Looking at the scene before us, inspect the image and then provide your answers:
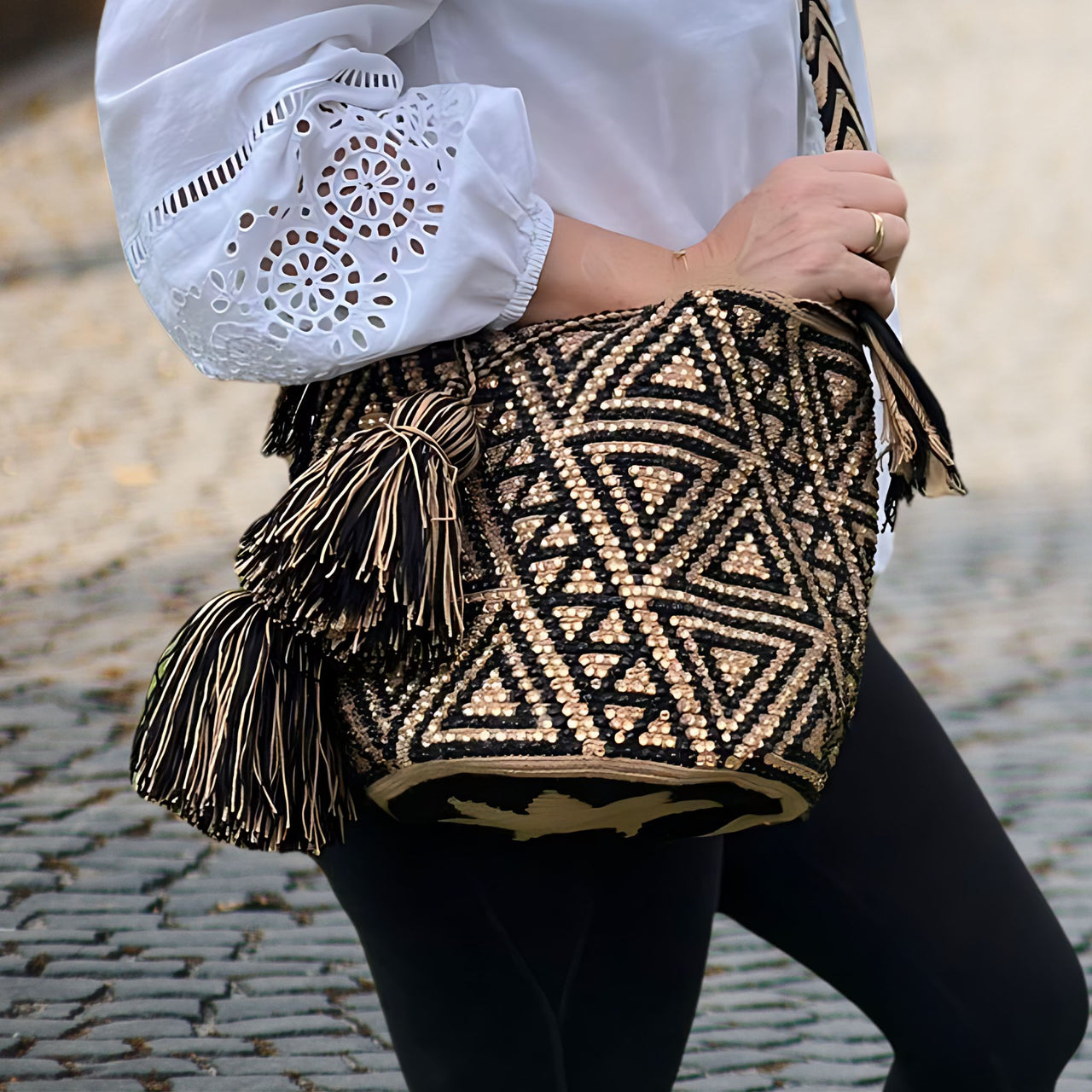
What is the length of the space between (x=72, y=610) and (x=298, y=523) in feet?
14.2

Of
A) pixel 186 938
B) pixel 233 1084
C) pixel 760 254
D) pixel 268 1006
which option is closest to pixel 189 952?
pixel 186 938

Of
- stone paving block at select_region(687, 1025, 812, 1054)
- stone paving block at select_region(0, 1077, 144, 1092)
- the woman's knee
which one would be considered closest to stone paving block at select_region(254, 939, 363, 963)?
stone paving block at select_region(0, 1077, 144, 1092)

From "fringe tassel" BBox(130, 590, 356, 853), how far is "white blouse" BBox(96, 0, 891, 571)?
23 centimetres

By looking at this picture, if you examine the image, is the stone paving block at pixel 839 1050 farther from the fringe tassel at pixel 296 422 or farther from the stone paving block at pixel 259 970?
the fringe tassel at pixel 296 422

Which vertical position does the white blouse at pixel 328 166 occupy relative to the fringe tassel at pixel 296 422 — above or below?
above

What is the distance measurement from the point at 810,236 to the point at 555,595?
0.37 m

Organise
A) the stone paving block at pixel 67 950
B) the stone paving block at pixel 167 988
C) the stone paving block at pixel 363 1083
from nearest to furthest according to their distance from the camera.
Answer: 1. the stone paving block at pixel 363 1083
2. the stone paving block at pixel 167 988
3. the stone paving block at pixel 67 950

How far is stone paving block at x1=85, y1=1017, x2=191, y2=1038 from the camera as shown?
289cm

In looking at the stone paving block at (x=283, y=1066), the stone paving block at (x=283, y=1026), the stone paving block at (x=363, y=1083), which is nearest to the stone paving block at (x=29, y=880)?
the stone paving block at (x=283, y=1026)

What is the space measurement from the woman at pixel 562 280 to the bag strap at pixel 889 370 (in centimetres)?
2

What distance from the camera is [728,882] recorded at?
1.64 m

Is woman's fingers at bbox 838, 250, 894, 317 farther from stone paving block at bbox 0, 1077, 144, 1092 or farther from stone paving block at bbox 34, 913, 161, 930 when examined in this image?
stone paving block at bbox 34, 913, 161, 930

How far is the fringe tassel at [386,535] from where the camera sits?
1.14m

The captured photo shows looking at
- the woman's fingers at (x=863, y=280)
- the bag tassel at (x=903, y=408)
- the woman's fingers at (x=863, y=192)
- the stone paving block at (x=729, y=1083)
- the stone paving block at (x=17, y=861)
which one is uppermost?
the woman's fingers at (x=863, y=192)
